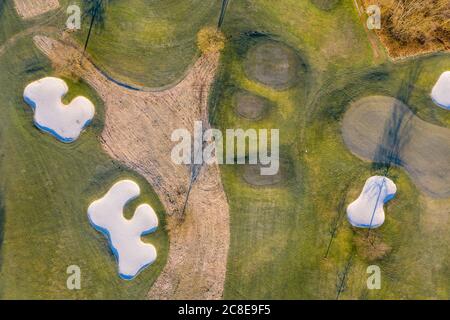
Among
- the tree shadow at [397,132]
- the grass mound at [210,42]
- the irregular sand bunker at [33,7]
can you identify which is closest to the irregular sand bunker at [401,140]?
the tree shadow at [397,132]

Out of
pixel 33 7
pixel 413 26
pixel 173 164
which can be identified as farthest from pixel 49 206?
pixel 413 26

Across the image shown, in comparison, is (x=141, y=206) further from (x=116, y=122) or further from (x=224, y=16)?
(x=224, y=16)

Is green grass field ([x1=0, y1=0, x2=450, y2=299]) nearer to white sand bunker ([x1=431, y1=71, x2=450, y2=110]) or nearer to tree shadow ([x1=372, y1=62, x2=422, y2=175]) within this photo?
tree shadow ([x1=372, y1=62, x2=422, y2=175])

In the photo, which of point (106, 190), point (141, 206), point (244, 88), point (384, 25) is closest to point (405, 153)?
point (384, 25)

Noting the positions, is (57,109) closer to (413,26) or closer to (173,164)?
(173,164)

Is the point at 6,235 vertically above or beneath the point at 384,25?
beneath
